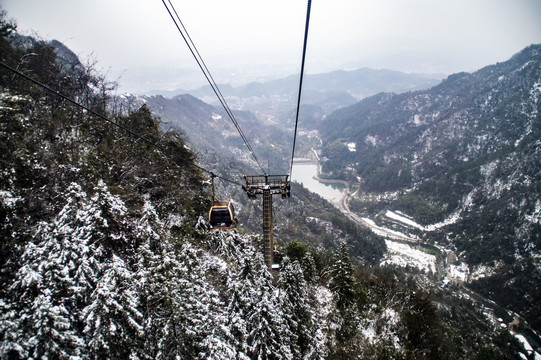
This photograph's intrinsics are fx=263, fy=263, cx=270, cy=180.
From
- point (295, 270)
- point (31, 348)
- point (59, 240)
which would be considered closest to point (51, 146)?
point (59, 240)

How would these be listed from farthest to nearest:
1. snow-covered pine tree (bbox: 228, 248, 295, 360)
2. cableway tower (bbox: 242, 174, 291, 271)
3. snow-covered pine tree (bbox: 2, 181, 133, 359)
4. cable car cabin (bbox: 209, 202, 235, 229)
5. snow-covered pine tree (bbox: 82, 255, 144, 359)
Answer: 1. cableway tower (bbox: 242, 174, 291, 271)
2. cable car cabin (bbox: 209, 202, 235, 229)
3. snow-covered pine tree (bbox: 228, 248, 295, 360)
4. snow-covered pine tree (bbox: 82, 255, 144, 359)
5. snow-covered pine tree (bbox: 2, 181, 133, 359)

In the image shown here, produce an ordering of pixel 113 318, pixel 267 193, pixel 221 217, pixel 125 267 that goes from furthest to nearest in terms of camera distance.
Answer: pixel 267 193, pixel 221 217, pixel 125 267, pixel 113 318

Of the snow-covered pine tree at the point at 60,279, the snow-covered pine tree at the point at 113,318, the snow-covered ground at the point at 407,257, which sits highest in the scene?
the snow-covered pine tree at the point at 60,279

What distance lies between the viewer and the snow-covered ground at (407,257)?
144000mm

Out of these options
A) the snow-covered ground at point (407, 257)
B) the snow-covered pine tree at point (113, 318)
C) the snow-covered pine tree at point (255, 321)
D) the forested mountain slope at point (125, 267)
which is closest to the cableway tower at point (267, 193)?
the forested mountain slope at point (125, 267)

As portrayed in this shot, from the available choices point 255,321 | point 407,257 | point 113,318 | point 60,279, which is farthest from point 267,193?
point 407,257

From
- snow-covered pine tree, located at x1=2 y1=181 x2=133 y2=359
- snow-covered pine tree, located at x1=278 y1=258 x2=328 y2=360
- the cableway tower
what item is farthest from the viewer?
the cableway tower

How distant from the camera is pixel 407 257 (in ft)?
506

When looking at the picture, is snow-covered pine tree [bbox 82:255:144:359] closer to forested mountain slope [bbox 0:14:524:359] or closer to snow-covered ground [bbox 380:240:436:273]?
forested mountain slope [bbox 0:14:524:359]

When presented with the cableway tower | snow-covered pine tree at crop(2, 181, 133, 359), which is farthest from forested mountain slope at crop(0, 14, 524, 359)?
the cableway tower

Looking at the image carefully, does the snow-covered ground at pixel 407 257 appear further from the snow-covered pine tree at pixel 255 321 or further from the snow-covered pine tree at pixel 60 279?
the snow-covered pine tree at pixel 60 279

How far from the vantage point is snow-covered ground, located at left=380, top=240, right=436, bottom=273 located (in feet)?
472

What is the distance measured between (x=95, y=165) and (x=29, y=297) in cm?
1176

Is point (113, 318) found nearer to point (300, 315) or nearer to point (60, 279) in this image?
point (60, 279)
